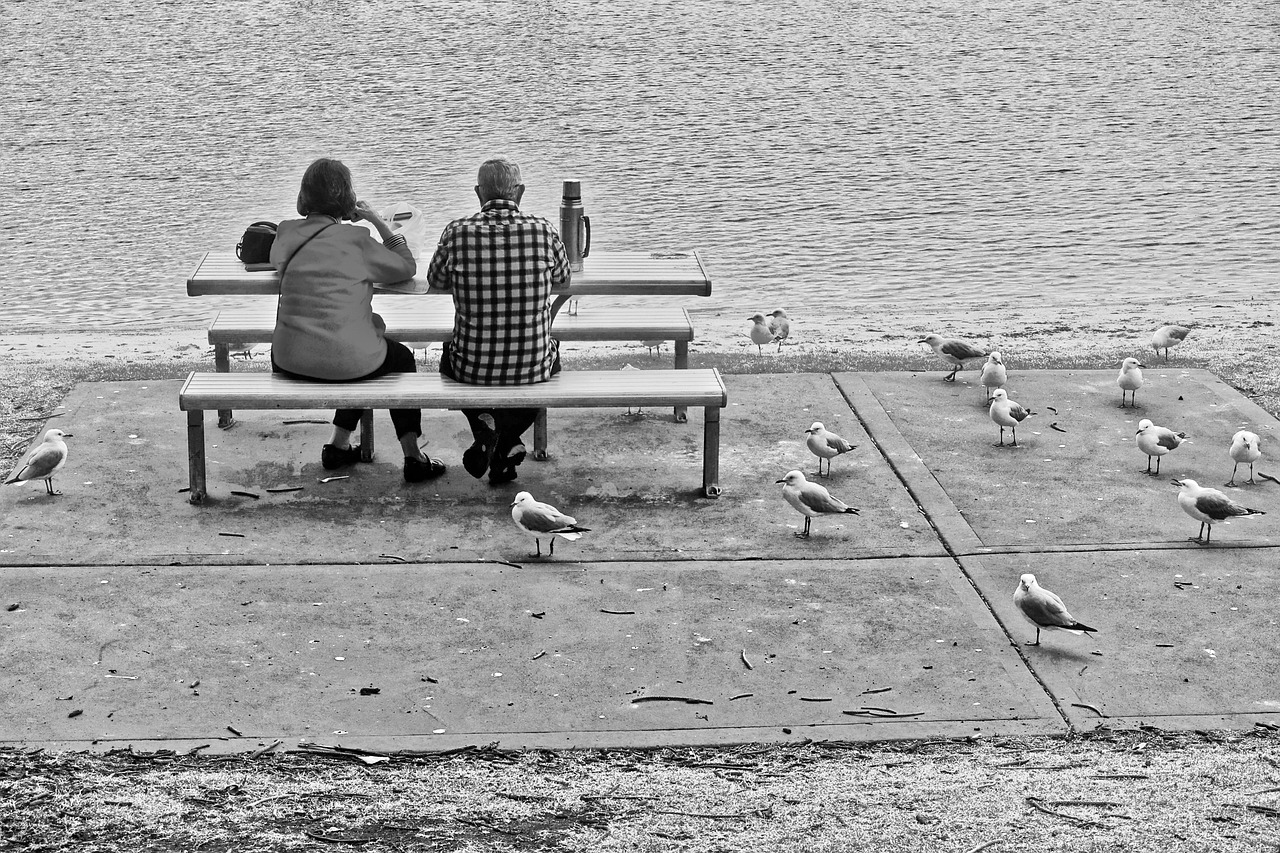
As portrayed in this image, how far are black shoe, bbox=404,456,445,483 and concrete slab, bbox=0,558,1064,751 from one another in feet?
3.40

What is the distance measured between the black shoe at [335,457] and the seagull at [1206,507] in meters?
3.93

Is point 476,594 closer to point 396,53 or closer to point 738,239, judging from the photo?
point 738,239

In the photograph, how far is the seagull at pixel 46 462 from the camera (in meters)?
6.89

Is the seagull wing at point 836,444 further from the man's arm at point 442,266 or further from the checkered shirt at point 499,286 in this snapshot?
the man's arm at point 442,266

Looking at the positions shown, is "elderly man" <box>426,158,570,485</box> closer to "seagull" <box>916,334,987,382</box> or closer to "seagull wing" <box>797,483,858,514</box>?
"seagull wing" <box>797,483,858,514</box>

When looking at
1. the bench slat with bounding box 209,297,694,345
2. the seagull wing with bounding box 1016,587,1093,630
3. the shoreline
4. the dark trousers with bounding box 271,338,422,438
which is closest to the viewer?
the seagull wing with bounding box 1016,587,1093,630

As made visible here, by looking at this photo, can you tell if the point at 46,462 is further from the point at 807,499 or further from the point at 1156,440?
the point at 1156,440

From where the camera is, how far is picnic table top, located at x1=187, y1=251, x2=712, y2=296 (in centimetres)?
766

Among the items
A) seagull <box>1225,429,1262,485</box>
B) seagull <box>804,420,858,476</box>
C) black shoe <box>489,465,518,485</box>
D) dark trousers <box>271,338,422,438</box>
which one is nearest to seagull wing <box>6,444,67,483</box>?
dark trousers <box>271,338,422,438</box>

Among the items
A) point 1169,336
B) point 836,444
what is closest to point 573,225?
point 836,444

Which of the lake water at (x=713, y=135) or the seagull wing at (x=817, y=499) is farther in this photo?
the lake water at (x=713, y=135)

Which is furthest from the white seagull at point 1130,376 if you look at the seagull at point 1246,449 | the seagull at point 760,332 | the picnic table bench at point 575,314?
the seagull at point 760,332

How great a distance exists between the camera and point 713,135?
2300 cm

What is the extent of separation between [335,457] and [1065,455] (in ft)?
12.1
